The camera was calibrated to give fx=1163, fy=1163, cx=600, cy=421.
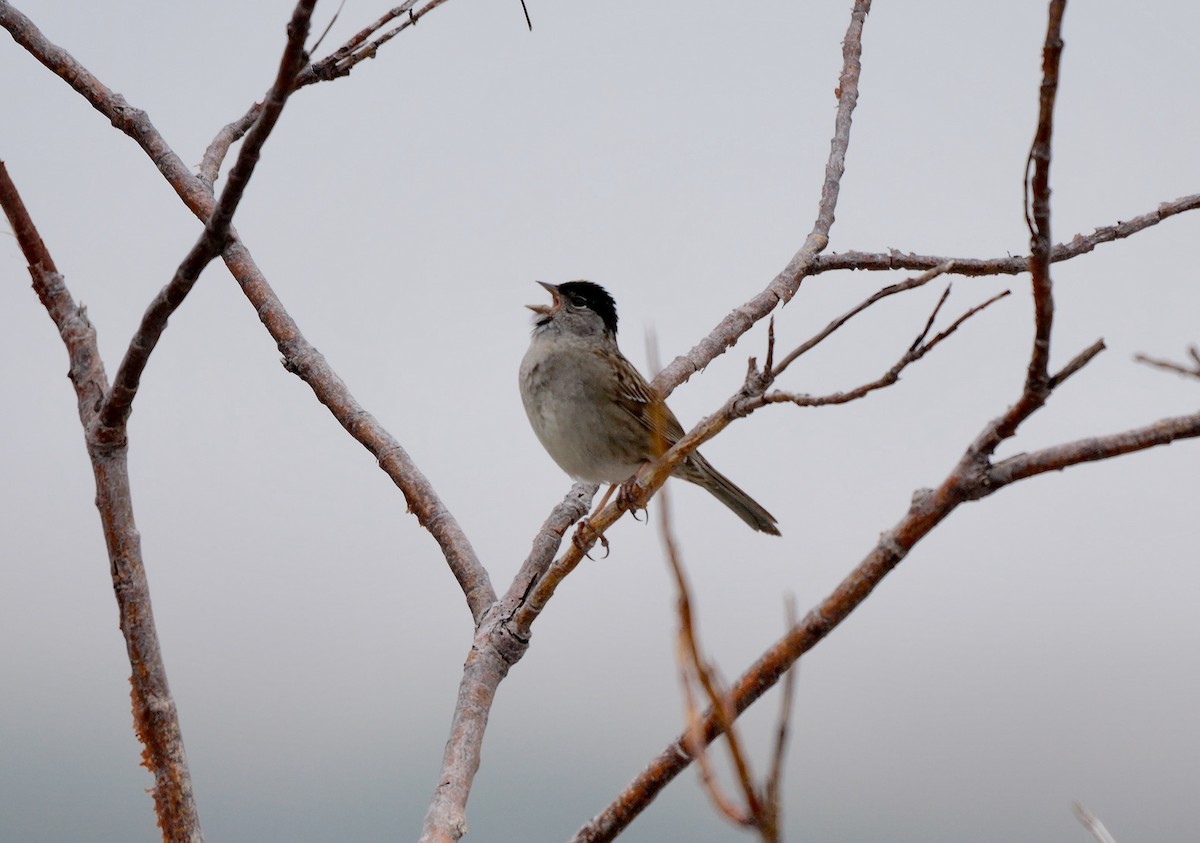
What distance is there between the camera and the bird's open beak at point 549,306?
6.80 meters

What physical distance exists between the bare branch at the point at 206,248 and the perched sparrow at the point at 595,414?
9.68ft

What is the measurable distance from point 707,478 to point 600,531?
3.61 m

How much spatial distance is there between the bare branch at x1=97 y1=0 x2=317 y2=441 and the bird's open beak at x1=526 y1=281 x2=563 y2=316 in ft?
12.8

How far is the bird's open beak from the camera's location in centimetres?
680

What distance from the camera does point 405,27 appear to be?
432cm

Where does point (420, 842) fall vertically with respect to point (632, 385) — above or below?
below

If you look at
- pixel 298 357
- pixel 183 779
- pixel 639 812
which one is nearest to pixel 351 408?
pixel 298 357

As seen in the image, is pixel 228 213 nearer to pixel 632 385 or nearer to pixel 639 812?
pixel 639 812

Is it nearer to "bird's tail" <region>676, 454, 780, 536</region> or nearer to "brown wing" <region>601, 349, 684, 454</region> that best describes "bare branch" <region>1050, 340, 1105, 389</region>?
"brown wing" <region>601, 349, 684, 454</region>

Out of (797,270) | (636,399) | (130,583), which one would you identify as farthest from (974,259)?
(130,583)

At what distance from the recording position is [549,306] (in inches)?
271

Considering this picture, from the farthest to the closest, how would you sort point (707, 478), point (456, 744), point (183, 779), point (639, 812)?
point (707, 478) < point (456, 744) < point (183, 779) < point (639, 812)

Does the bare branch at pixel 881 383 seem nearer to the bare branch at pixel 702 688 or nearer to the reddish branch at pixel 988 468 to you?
the reddish branch at pixel 988 468

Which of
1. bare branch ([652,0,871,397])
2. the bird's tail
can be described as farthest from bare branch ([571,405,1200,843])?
the bird's tail
